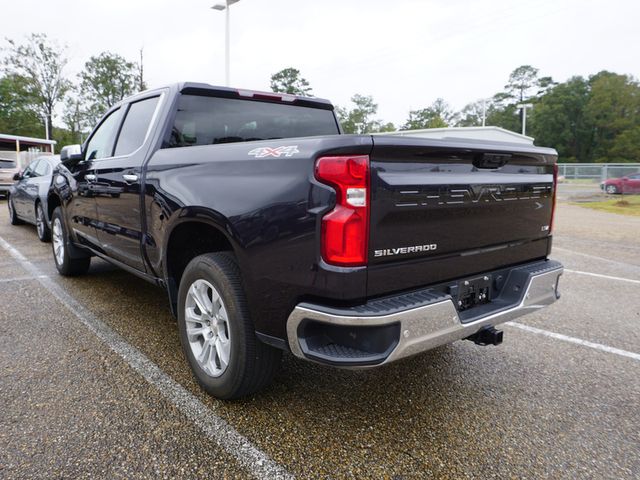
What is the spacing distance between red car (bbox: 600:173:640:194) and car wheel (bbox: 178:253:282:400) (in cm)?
2769

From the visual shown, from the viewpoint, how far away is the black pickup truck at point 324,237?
1995 mm

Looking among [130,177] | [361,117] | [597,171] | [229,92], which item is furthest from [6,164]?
[361,117]

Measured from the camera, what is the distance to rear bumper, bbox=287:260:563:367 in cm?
197

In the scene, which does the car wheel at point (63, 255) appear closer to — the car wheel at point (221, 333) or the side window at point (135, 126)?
the side window at point (135, 126)

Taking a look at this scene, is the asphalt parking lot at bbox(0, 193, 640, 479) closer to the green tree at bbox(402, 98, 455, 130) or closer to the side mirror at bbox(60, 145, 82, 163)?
the side mirror at bbox(60, 145, 82, 163)

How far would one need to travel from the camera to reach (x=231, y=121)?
11.6 ft

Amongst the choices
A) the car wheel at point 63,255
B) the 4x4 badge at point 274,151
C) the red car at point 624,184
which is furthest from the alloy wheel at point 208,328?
the red car at point 624,184

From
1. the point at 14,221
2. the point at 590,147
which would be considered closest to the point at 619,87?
the point at 590,147

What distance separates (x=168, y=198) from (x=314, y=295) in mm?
1348

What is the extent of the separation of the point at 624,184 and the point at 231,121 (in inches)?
1084

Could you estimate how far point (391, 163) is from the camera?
2.07 metres

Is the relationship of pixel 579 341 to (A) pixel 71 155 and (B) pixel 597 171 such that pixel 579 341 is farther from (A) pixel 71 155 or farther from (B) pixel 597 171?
(B) pixel 597 171

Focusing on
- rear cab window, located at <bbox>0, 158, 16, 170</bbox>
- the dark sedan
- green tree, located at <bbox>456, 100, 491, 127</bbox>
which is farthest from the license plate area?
green tree, located at <bbox>456, 100, 491, 127</bbox>

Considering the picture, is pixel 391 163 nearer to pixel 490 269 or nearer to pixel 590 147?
pixel 490 269
